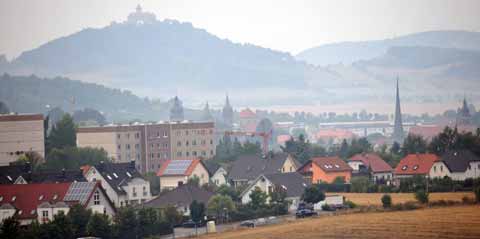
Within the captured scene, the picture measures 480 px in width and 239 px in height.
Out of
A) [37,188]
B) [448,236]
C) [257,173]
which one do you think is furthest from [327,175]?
[448,236]

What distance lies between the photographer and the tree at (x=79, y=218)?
139 feet

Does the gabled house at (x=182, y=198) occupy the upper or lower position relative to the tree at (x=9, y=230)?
upper

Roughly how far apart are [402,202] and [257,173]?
1926 centimetres

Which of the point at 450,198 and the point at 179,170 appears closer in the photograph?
the point at 450,198

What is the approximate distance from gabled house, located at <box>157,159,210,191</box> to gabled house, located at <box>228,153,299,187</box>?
168 cm

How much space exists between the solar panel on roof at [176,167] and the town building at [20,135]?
58.2 ft

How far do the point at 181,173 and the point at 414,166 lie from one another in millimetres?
13761

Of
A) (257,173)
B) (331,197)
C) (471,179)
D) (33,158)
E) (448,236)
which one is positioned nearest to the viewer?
(448,236)

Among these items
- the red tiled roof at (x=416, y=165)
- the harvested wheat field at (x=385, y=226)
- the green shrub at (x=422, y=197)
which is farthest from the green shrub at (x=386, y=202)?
the red tiled roof at (x=416, y=165)

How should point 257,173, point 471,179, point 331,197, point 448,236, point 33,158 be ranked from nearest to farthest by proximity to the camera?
point 448,236 < point 331,197 < point 471,179 < point 257,173 < point 33,158

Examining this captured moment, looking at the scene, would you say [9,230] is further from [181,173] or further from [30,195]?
[181,173]

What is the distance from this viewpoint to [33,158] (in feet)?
246

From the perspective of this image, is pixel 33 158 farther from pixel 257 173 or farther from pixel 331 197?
pixel 331 197

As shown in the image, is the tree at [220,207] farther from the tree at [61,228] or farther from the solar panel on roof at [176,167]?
the solar panel on roof at [176,167]
